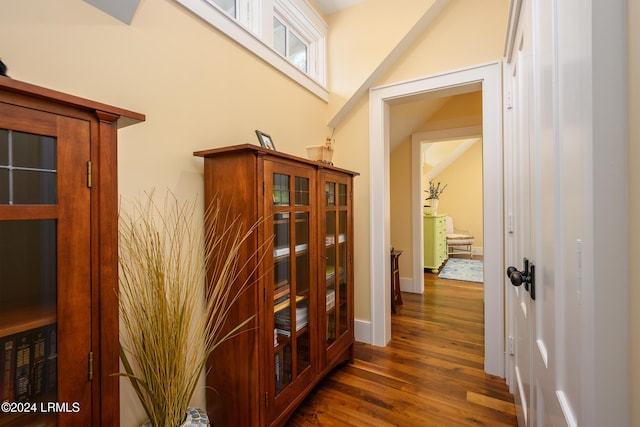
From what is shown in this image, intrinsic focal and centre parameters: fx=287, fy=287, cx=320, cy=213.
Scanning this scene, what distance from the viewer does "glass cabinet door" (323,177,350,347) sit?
1.97 m

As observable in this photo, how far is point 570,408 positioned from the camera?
26.3 inches

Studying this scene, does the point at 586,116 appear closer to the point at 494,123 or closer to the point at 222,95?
the point at 222,95

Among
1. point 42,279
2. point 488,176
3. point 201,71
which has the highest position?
point 201,71

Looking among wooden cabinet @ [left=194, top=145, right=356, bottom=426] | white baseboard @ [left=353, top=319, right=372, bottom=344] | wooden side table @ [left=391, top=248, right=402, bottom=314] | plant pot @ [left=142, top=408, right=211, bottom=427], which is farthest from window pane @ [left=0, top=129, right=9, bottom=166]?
wooden side table @ [left=391, top=248, right=402, bottom=314]

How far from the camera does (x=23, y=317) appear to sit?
0.71m

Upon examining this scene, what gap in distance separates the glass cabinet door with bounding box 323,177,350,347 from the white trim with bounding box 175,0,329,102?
891 mm

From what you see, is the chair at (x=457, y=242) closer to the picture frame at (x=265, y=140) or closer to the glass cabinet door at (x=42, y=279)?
Result: the picture frame at (x=265, y=140)

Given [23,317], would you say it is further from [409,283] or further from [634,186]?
[409,283]

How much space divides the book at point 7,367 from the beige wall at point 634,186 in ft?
4.03

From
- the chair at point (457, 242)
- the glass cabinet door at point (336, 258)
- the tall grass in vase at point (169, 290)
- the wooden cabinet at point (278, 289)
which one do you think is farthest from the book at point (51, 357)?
the chair at point (457, 242)

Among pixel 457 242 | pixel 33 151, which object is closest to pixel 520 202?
pixel 33 151

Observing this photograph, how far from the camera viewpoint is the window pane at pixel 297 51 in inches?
92.9

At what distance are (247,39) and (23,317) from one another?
5.60 ft

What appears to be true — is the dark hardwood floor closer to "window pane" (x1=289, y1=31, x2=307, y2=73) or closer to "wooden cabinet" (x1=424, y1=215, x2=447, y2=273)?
"wooden cabinet" (x1=424, y1=215, x2=447, y2=273)
